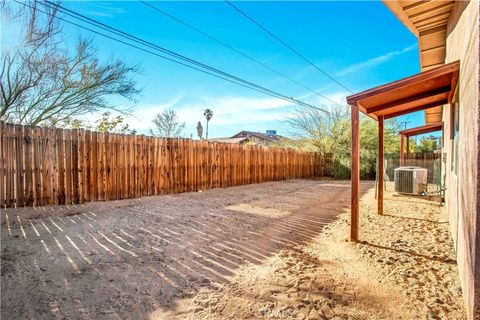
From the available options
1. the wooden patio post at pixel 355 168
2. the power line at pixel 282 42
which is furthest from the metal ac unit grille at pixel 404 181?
the power line at pixel 282 42

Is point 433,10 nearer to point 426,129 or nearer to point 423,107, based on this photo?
point 423,107

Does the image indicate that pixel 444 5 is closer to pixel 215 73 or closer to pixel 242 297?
pixel 242 297

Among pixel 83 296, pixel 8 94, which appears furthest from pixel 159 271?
pixel 8 94

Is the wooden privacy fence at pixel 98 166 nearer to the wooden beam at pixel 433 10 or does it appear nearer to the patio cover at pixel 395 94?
the patio cover at pixel 395 94

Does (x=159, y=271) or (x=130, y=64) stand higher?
(x=130, y=64)

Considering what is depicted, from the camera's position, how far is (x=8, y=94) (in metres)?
6.60

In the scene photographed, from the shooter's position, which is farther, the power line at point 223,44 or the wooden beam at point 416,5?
the power line at point 223,44

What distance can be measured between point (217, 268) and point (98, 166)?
14.2ft

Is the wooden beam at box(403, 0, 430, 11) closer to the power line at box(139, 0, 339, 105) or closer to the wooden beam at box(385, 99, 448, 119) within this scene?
the wooden beam at box(385, 99, 448, 119)

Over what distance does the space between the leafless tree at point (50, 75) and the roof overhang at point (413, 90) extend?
7390mm

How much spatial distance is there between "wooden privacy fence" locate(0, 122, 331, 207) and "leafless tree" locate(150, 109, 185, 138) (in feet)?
43.9

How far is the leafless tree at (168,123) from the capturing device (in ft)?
69.4

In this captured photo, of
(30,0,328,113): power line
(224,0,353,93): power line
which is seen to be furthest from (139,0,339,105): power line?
(224,0,353,93): power line

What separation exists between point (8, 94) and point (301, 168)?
12841mm
